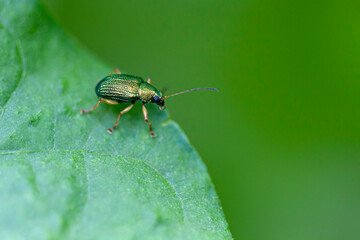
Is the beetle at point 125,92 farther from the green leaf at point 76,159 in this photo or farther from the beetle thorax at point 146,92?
the green leaf at point 76,159

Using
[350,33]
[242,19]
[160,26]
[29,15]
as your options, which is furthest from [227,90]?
[29,15]

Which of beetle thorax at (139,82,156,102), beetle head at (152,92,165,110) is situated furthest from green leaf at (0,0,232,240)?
beetle head at (152,92,165,110)

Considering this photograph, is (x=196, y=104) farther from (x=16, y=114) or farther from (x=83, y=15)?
(x=16, y=114)

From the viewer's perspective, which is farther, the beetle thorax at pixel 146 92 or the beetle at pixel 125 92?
the beetle thorax at pixel 146 92

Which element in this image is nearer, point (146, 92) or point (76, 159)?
point (76, 159)

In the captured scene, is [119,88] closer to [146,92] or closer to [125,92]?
[125,92]

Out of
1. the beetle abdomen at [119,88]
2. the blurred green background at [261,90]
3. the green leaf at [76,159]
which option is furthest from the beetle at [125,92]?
the blurred green background at [261,90]

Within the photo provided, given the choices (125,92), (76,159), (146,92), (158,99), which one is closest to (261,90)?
(158,99)

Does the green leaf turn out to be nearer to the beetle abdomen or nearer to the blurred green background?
the beetle abdomen
